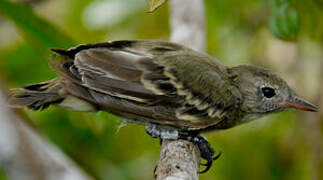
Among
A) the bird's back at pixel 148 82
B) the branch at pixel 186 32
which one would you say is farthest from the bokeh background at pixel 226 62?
the branch at pixel 186 32

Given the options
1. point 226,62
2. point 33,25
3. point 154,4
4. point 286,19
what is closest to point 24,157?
point 154,4

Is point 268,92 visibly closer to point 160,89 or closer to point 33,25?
point 160,89

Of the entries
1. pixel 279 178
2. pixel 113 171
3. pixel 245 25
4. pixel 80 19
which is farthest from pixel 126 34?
pixel 279 178

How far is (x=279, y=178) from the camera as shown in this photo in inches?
199

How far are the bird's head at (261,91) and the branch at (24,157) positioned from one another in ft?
6.46

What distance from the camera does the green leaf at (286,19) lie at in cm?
388

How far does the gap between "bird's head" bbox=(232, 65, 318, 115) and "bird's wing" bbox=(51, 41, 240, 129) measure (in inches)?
7.1

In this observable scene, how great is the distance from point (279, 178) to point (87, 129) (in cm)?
164

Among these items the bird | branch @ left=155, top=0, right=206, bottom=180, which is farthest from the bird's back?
branch @ left=155, top=0, right=206, bottom=180

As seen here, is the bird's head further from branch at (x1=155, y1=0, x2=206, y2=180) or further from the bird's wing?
branch at (x1=155, y1=0, x2=206, y2=180)

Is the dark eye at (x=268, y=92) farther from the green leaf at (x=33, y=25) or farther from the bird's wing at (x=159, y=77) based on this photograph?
the green leaf at (x=33, y=25)

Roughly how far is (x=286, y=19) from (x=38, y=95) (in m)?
1.65

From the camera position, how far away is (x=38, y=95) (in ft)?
12.8

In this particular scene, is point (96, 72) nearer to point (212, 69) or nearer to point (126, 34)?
point (212, 69)
